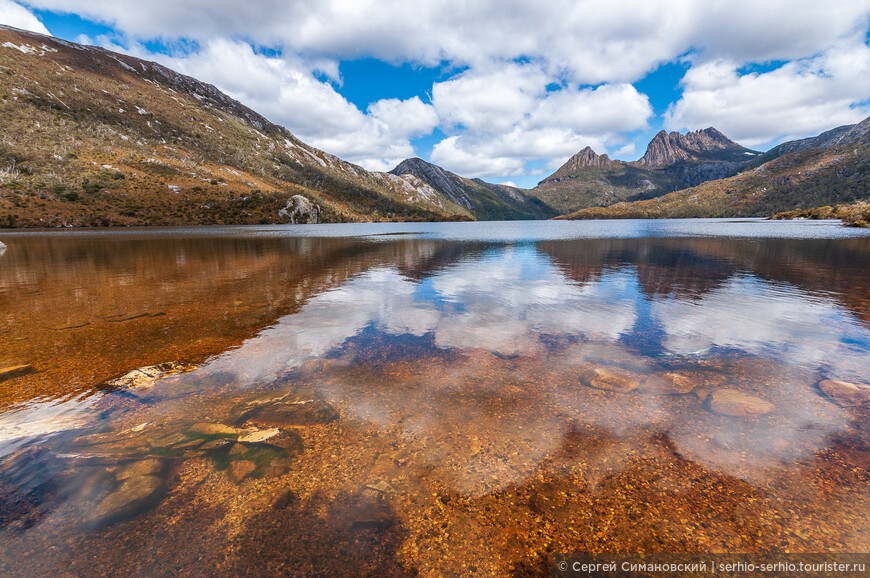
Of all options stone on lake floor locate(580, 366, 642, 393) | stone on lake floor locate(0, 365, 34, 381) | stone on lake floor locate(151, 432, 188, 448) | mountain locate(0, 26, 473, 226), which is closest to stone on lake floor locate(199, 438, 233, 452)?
stone on lake floor locate(151, 432, 188, 448)

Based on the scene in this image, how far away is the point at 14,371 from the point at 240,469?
34.3 feet

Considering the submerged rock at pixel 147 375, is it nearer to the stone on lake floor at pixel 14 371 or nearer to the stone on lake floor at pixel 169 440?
the stone on lake floor at pixel 14 371

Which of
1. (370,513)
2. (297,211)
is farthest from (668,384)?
(297,211)

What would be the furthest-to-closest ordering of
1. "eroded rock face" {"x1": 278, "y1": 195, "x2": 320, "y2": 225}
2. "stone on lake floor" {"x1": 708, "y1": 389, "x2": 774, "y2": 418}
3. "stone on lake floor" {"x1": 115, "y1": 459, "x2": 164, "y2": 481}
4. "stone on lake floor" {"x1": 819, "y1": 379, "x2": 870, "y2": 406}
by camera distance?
1. "eroded rock face" {"x1": 278, "y1": 195, "x2": 320, "y2": 225}
2. "stone on lake floor" {"x1": 819, "y1": 379, "x2": 870, "y2": 406}
3. "stone on lake floor" {"x1": 708, "y1": 389, "x2": 774, "y2": 418}
4. "stone on lake floor" {"x1": 115, "y1": 459, "x2": 164, "y2": 481}

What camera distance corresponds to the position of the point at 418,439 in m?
7.70

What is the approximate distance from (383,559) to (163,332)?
586 inches

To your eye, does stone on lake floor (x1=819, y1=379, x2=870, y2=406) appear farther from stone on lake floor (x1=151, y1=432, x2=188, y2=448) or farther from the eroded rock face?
the eroded rock face

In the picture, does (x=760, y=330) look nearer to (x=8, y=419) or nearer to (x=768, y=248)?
(x=8, y=419)

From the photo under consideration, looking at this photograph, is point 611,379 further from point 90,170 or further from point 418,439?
point 90,170

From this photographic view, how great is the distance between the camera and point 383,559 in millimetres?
4945

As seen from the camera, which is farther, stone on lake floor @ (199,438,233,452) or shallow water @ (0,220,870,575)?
stone on lake floor @ (199,438,233,452)

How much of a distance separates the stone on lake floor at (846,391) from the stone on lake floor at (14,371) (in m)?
23.8

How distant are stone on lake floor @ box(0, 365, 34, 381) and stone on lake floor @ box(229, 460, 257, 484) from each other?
965 centimetres

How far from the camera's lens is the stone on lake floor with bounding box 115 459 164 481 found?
6.56 metres
